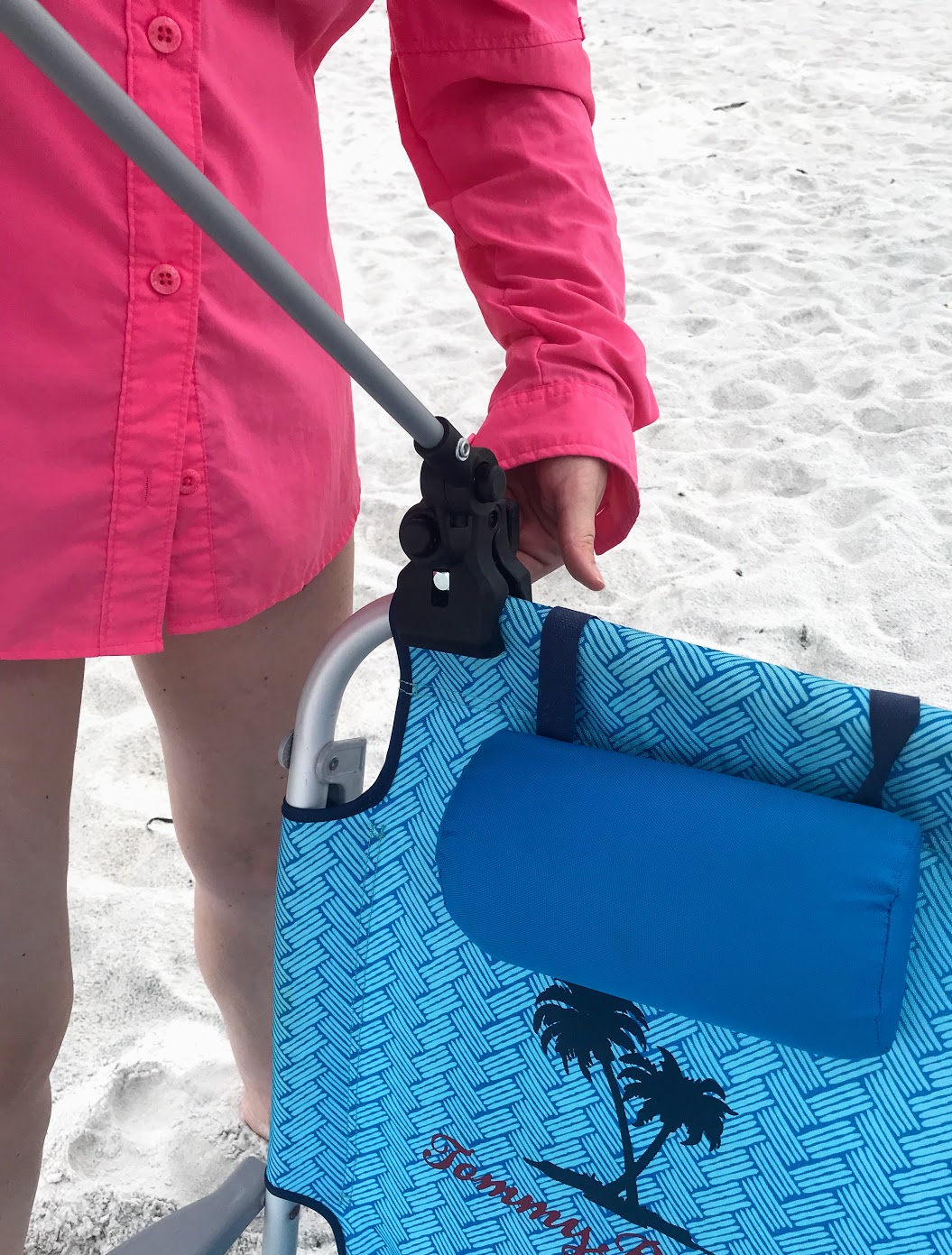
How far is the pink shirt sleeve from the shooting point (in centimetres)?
86

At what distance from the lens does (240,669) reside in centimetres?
97

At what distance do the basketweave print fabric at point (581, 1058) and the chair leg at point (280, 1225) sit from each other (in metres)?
0.02

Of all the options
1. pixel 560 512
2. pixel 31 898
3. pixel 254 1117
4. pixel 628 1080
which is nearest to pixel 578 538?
pixel 560 512

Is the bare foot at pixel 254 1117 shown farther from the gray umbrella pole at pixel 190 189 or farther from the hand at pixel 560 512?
the gray umbrella pole at pixel 190 189

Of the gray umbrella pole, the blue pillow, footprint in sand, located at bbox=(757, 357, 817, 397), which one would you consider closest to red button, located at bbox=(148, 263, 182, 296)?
the gray umbrella pole

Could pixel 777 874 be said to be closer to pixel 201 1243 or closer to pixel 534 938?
pixel 534 938

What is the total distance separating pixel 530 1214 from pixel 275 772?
1.48 ft

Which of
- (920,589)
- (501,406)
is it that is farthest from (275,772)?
(920,589)

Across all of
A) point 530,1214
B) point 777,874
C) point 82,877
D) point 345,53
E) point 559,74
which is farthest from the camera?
point 345,53

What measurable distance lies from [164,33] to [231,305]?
171 millimetres

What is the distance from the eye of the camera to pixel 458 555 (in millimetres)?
677

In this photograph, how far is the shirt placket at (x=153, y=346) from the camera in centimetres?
72

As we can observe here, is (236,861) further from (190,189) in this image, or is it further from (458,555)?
(190,189)

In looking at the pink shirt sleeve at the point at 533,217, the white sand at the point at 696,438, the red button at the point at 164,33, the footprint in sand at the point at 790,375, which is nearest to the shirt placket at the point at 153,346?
the red button at the point at 164,33
